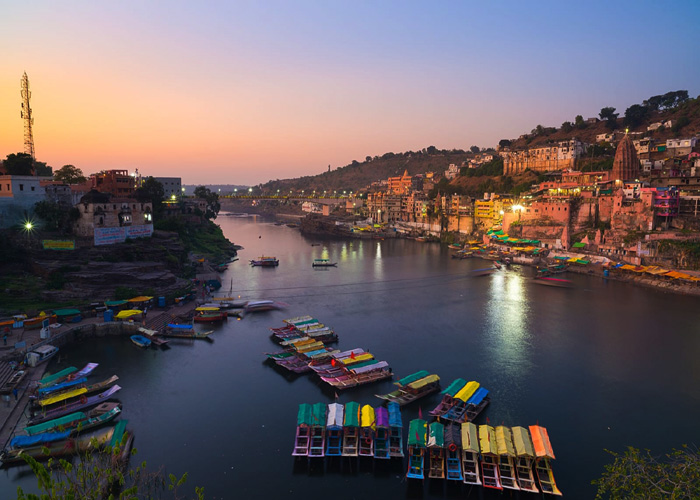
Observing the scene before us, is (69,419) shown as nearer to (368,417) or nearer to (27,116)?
(368,417)

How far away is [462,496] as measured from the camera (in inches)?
418

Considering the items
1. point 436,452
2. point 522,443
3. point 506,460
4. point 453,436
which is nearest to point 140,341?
point 436,452

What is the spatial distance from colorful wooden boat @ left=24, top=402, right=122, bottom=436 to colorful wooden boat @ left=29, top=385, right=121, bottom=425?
47cm

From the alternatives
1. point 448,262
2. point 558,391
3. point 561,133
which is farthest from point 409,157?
point 558,391

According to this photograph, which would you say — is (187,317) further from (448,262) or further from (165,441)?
(448,262)

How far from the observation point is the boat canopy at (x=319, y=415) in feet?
40.7

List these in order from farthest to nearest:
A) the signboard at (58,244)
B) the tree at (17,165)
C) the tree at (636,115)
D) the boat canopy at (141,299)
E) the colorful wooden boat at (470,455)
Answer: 1. the tree at (636,115)
2. the tree at (17,165)
3. the signboard at (58,244)
4. the boat canopy at (141,299)
5. the colorful wooden boat at (470,455)

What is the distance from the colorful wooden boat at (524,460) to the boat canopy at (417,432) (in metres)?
2.39

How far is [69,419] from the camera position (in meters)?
12.8

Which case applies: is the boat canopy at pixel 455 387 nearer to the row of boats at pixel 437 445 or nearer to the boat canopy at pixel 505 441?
the row of boats at pixel 437 445

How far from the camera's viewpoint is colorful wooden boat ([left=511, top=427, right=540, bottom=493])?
10.6 meters

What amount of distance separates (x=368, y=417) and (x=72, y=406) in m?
9.39

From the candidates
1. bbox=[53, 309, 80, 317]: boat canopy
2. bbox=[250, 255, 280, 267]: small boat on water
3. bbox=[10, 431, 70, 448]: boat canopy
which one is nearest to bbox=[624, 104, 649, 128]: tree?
bbox=[250, 255, 280, 267]: small boat on water

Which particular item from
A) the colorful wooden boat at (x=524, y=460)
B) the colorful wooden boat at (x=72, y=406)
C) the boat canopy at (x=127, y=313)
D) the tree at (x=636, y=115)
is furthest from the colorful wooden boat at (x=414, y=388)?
the tree at (x=636, y=115)
